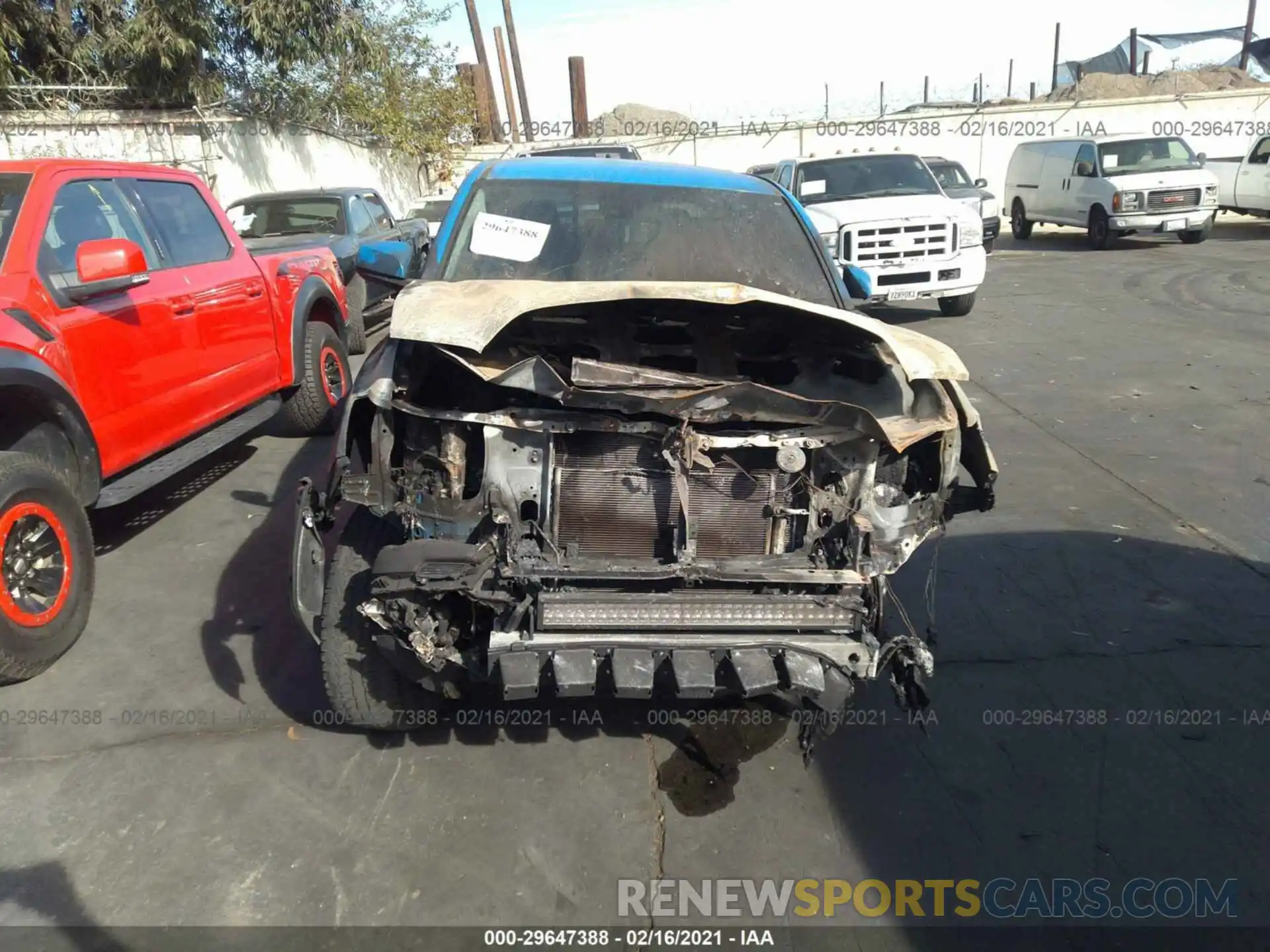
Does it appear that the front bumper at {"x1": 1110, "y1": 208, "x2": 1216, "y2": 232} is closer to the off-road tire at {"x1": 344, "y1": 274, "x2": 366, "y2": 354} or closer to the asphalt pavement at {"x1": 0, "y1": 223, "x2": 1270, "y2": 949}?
the asphalt pavement at {"x1": 0, "y1": 223, "x2": 1270, "y2": 949}

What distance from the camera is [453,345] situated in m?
2.73

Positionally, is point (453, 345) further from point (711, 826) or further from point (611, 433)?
point (711, 826)

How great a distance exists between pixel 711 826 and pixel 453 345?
167 centimetres

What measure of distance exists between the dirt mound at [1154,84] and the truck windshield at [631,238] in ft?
88.8

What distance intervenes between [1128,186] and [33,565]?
1716 centimetres

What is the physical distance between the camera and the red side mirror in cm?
377

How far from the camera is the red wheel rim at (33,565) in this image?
3.35 meters

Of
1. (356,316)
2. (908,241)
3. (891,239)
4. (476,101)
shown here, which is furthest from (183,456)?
(476,101)

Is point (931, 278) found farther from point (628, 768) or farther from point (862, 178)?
point (628, 768)

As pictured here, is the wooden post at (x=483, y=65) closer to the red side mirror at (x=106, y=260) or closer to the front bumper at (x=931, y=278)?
the front bumper at (x=931, y=278)

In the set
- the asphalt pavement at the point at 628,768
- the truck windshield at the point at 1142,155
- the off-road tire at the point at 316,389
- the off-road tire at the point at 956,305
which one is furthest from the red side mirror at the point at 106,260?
the truck windshield at the point at 1142,155

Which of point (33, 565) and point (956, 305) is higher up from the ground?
point (33, 565)

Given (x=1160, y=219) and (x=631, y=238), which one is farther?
(x=1160, y=219)

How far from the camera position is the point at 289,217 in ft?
32.1
